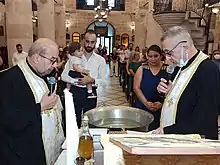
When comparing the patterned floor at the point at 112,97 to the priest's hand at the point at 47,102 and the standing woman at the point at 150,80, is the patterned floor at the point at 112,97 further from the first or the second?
the priest's hand at the point at 47,102

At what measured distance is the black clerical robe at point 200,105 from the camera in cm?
170

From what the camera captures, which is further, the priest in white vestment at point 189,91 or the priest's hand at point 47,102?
the priest's hand at point 47,102

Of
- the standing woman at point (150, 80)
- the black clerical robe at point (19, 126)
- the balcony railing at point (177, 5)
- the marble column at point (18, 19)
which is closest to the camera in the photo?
the black clerical robe at point (19, 126)

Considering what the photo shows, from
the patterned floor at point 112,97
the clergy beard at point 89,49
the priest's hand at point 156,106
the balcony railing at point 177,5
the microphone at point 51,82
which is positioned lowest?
the patterned floor at point 112,97

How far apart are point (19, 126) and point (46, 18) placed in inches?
430

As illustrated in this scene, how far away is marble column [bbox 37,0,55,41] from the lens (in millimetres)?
11813

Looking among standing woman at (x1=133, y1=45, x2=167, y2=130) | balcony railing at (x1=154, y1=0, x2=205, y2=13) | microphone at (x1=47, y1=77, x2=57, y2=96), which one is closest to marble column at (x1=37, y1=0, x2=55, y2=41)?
balcony railing at (x1=154, y1=0, x2=205, y2=13)

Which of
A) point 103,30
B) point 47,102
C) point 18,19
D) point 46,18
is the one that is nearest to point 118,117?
point 47,102

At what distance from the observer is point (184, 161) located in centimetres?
94

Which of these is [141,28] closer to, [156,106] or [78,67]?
[78,67]

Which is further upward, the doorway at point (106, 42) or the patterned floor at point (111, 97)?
the doorway at point (106, 42)

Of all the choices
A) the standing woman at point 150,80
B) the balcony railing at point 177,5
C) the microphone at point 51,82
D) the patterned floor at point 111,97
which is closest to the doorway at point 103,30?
the balcony railing at point 177,5

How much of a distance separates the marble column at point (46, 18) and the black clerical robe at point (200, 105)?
10405 millimetres

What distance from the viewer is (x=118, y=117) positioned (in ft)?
7.26
